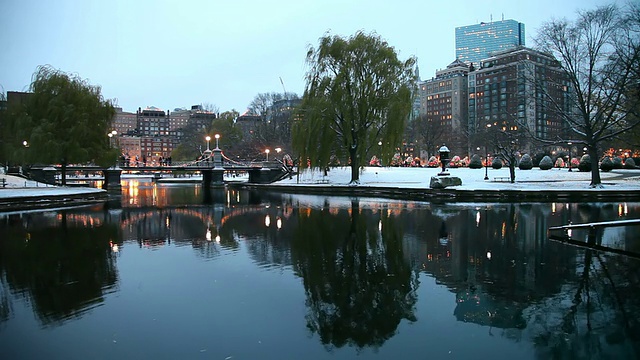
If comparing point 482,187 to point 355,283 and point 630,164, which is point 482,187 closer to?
point 630,164

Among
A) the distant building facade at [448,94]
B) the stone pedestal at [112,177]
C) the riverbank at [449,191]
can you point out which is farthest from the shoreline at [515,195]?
the distant building facade at [448,94]

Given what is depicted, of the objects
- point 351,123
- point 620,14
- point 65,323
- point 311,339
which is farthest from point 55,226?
point 620,14

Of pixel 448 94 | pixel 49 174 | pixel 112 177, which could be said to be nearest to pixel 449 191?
pixel 112 177

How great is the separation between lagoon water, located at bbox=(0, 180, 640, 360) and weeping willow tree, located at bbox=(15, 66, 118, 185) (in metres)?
22.5

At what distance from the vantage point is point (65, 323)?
7.11m

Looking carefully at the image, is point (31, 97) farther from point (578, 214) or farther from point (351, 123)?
point (578, 214)

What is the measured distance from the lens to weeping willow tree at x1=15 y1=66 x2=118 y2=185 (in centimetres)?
3600

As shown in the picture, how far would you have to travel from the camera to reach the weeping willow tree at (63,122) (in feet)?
118

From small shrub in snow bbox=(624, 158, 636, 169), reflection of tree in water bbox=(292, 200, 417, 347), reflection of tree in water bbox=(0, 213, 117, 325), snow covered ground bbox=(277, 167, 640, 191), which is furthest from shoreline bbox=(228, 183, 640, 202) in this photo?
small shrub in snow bbox=(624, 158, 636, 169)

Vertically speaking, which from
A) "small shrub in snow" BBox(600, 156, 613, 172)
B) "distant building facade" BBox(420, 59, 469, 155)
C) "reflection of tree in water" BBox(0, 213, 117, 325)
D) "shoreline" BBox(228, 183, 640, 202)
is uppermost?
"distant building facade" BBox(420, 59, 469, 155)

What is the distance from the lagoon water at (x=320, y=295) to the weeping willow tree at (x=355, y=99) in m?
25.9

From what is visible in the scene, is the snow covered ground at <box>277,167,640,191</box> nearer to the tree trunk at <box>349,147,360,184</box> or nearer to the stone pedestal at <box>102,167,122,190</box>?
the tree trunk at <box>349,147,360,184</box>

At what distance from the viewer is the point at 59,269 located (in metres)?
10.8

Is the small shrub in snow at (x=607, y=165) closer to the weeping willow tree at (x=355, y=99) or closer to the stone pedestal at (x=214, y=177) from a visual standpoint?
the weeping willow tree at (x=355, y=99)
